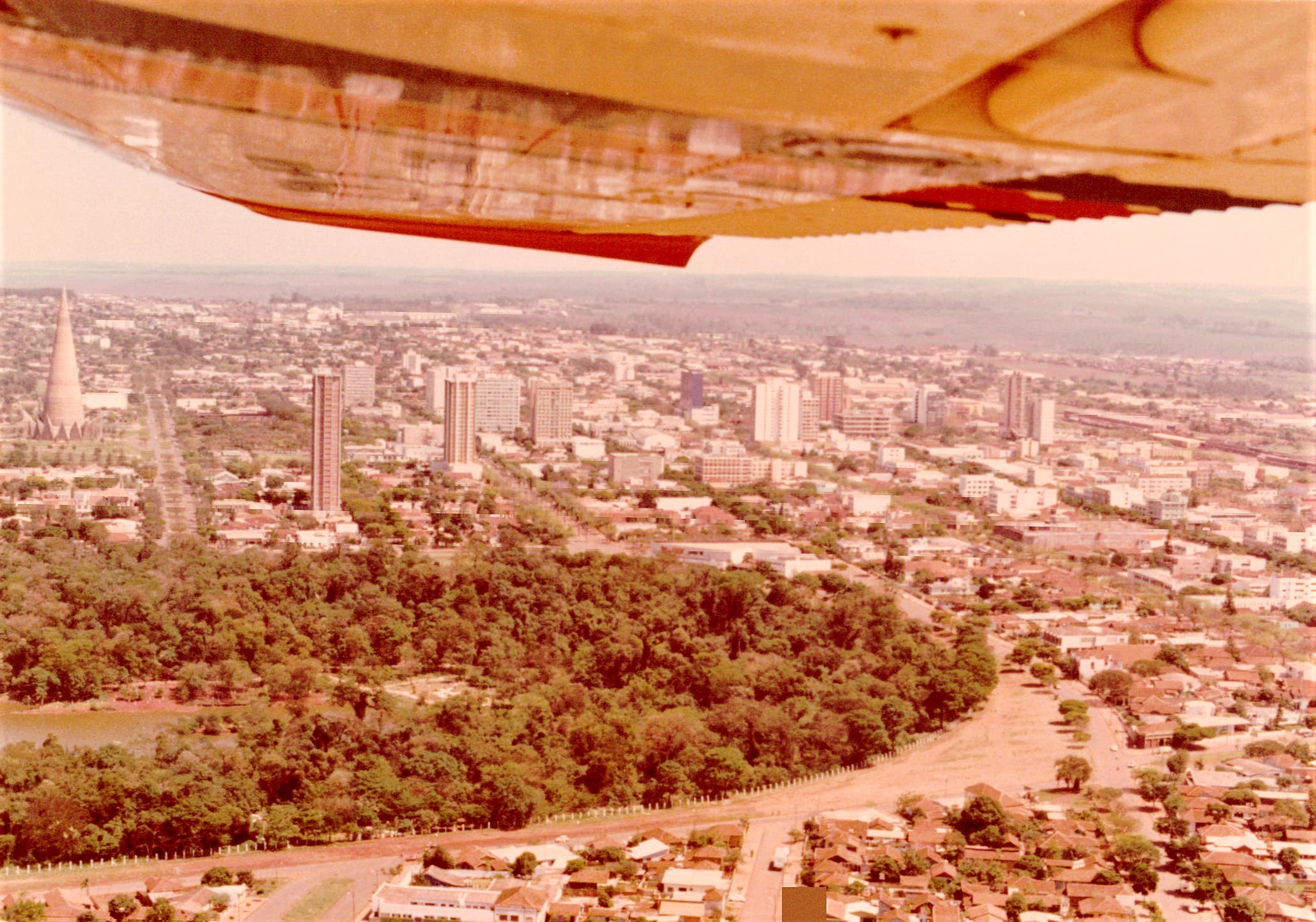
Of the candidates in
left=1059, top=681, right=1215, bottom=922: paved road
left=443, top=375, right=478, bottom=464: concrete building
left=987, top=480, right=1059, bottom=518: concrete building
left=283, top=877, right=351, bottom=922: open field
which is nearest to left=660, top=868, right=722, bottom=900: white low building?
left=283, top=877, right=351, bottom=922: open field

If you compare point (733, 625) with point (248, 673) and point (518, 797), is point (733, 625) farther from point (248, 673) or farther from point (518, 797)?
point (248, 673)

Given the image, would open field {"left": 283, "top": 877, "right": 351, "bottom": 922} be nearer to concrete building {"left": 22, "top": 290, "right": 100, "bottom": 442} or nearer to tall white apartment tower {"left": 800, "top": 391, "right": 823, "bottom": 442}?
concrete building {"left": 22, "top": 290, "right": 100, "bottom": 442}

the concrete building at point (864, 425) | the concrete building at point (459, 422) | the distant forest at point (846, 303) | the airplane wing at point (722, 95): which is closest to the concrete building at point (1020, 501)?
the concrete building at point (864, 425)

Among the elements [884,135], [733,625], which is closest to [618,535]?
[733,625]

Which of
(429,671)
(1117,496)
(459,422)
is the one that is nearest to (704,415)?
(459,422)

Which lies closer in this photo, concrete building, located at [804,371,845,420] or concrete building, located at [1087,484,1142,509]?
concrete building, located at [1087,484,1142,509]

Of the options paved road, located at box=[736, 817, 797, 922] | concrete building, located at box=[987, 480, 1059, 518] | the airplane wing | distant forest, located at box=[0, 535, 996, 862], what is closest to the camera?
the airplane wing
